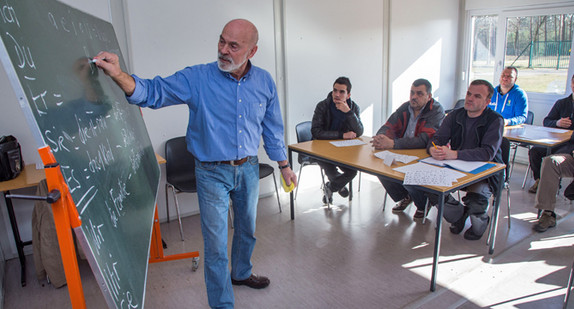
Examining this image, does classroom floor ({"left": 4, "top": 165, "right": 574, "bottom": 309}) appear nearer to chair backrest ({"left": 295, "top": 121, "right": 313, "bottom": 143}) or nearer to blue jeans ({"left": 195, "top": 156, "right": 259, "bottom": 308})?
blue jeans ({"left": 195, "top": 156, "right": 259, "bottom": 308})

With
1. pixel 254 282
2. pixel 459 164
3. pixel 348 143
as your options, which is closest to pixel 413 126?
pixel 348 143

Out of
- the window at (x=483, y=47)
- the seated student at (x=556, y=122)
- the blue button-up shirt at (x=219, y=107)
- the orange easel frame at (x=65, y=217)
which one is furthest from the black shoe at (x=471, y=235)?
the window at (x=483, y=47)

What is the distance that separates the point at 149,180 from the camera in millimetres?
1947

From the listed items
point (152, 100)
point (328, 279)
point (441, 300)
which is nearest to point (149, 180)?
point (152, 100)

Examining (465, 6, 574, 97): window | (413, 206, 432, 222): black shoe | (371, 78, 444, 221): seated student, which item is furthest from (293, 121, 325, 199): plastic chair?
(465, 6, 574, 97): window

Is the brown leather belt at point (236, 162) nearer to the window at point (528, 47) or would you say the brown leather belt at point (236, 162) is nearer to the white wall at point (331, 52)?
the white wall at point (331, 52)

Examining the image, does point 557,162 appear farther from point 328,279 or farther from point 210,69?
point 210,69

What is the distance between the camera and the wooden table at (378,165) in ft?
7.62

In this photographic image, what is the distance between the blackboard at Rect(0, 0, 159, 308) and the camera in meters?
0.89

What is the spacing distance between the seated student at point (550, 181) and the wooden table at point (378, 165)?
0.74 m

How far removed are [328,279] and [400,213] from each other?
1378mm

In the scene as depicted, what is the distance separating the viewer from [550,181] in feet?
10.6

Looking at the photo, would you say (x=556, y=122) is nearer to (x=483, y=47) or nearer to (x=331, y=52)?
(x=483, y=47)

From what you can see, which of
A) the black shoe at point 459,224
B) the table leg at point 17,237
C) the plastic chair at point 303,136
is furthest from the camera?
the plastic chair at point 303,136
